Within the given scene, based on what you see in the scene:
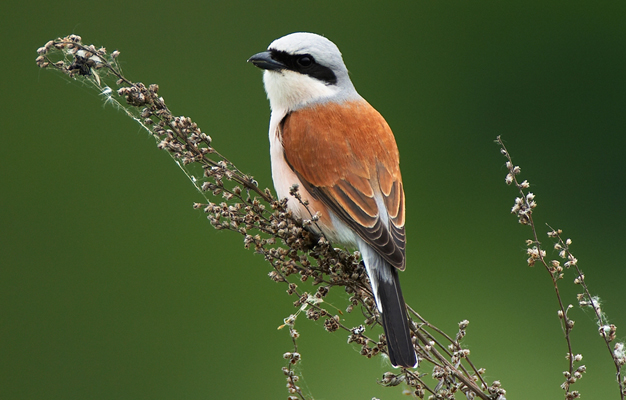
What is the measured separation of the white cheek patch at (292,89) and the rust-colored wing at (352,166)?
0.06m

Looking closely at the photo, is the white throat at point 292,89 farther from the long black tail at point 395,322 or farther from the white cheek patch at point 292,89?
the long black tail at point 395,322

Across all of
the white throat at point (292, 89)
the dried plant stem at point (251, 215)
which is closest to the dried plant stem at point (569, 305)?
the dried plant stem at point (251, 215)

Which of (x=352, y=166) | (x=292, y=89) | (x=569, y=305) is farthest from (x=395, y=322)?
(x=292, y=89)

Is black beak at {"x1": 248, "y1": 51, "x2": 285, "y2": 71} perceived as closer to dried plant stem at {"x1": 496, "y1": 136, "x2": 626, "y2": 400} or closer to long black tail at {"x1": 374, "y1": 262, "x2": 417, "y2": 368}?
long black tail at {"x1": 374, "y1": 262, "x2": 417, "y2": 368}

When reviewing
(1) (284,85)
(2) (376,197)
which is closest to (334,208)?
(2) (376,197)

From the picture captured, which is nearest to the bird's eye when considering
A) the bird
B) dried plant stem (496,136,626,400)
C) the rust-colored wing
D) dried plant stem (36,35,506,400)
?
the bird

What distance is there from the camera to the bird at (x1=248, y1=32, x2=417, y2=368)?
5.14 feet

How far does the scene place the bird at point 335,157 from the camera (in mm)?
1567

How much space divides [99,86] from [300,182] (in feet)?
1.95

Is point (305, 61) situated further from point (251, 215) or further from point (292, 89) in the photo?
point (251, 215)

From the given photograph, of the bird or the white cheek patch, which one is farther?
the white cheek patch

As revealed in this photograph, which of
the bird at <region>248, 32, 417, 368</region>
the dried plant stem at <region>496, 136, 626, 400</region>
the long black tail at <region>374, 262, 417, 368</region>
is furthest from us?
the bird at <region>248, 32, 417, 368</region>

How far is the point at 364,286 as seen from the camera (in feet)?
4.98

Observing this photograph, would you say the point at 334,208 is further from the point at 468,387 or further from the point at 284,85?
the point at 468,387
